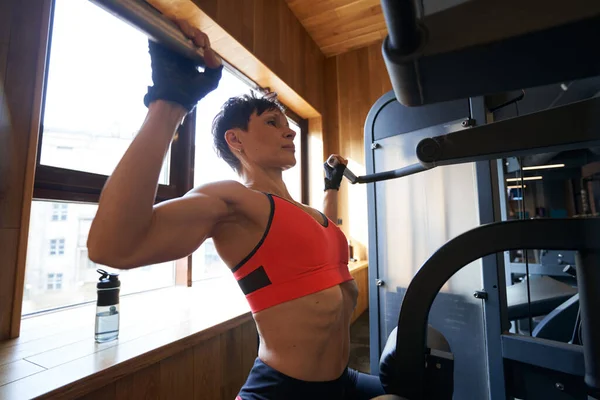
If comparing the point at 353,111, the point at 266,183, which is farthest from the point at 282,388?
the point at 353,111

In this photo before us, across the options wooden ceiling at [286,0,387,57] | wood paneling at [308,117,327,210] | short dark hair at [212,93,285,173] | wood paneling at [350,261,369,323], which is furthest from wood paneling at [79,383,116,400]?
wooden ceiling at [286,0,387,57]

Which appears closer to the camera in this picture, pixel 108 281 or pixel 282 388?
pixel 282 388

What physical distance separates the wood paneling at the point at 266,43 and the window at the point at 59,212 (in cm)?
90

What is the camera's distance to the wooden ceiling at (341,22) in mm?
2516

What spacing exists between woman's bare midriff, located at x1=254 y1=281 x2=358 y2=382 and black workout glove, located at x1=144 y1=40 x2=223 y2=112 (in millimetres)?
469

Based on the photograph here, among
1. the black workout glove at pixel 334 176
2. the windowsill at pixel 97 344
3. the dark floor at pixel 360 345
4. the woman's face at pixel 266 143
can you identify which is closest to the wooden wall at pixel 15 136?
the windowsill at pixel 97 344

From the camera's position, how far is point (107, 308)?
0.91 meters

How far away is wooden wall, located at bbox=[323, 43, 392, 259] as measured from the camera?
2.87 meters

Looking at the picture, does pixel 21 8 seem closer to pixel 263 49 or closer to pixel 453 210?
pixel 263 49

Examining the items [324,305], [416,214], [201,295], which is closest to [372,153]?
[416,214]

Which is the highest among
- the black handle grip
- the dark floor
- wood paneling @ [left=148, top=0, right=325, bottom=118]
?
wood paneling @ [left=148, top=0, right=325, bottom=118]

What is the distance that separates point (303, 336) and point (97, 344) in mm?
613

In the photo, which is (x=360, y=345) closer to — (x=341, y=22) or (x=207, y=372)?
(x=207, y=372)

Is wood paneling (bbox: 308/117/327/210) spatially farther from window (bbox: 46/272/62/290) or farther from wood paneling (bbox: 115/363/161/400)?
wood paneling (bbox: 115/363/161/400)
